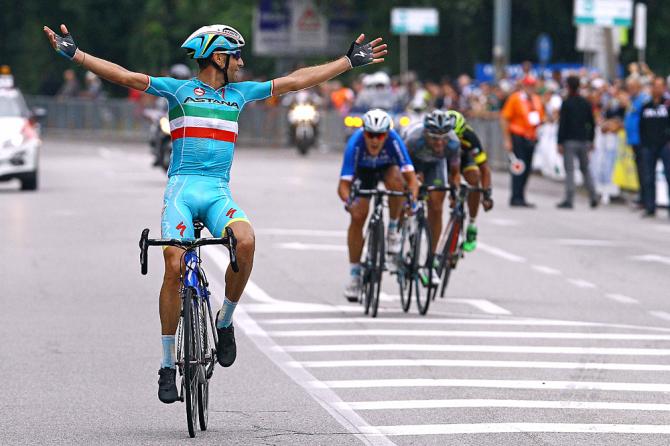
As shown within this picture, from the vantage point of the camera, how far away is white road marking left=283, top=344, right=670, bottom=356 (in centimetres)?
1241

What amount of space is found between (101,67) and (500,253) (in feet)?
36.9

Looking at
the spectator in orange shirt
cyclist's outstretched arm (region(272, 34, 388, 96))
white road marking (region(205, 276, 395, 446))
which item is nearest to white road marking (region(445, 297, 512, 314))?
white road marking (region(205, 276, 395, 446))

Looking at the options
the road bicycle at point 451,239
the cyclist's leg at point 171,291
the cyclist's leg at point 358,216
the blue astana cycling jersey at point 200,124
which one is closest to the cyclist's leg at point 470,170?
the road bicycle at point 451,239

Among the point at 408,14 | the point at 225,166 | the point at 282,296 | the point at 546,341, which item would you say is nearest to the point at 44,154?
the point at 408,14

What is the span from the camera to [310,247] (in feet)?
67.5

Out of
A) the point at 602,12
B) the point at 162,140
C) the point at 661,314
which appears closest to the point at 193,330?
the point at 661,314

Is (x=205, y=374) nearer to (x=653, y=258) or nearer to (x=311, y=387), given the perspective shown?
(x=311, y=387)

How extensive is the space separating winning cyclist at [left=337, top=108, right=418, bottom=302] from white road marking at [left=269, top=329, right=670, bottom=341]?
4.39 ft

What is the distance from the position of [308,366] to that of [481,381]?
1190 millimetres

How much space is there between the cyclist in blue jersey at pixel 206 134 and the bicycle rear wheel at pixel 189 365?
364mm

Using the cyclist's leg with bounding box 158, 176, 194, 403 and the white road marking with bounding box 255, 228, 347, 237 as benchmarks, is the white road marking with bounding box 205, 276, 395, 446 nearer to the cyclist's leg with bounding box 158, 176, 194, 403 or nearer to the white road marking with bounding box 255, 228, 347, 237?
the cyclist's leg with bounding box 158, 176, 194, 403

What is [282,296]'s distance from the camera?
1586cm

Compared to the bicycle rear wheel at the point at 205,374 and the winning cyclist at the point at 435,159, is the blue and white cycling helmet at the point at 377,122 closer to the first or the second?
the winning cyclist at the point at 435,159

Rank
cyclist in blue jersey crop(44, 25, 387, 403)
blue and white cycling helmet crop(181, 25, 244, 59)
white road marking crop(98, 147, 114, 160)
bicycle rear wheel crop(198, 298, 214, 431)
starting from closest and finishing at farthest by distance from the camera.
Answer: bicycle rear wheel crop(198, 298, 214, 431), cyclist in blue jersey crop(44, 25, 387, 403), blue and white cycling helmet crop(181, 25, 244, 59), white road marking crop(98, 147, 114, 160)
